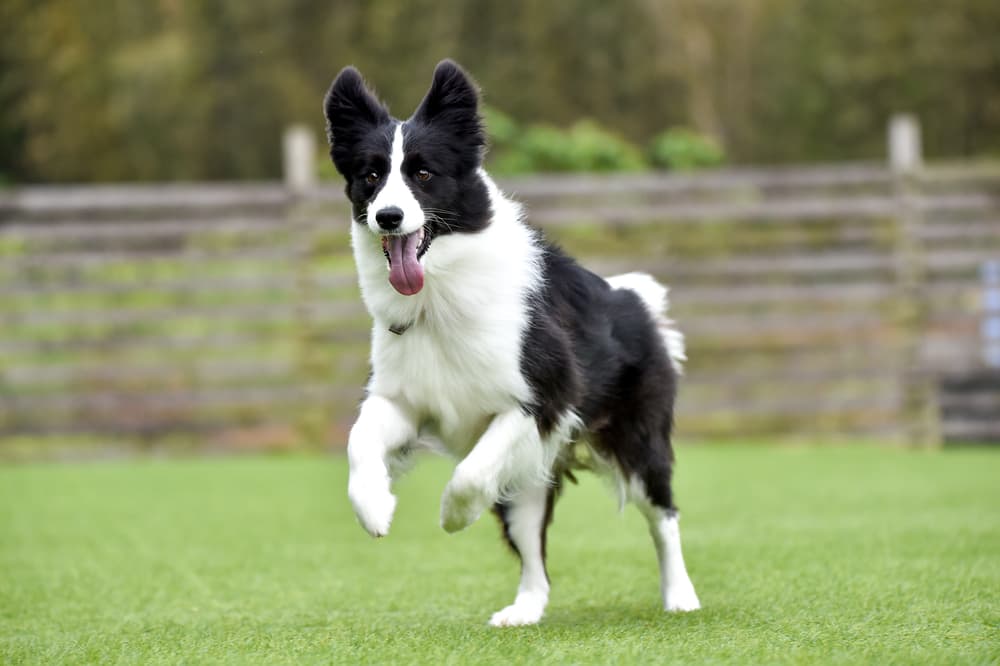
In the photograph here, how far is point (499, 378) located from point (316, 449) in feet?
22.7

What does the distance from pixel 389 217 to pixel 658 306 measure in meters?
1.23

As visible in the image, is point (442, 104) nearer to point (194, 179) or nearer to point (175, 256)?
point (175, 256)

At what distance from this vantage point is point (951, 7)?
1416 centimetres

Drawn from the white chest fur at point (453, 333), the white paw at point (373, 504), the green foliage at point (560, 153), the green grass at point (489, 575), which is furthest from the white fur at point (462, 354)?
the green foliage at point (560, 153)

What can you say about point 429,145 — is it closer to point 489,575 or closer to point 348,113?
point 348,113

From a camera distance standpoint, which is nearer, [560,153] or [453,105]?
[453,105]

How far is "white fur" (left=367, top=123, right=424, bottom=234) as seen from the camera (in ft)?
10.9

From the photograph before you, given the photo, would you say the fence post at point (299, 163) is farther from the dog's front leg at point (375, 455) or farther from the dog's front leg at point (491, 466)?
the dog's front leg at point (491, 466)

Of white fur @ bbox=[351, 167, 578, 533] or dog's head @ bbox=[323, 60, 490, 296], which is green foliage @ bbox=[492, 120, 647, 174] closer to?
dog's head @ bbox=[323, 60, 490, 296]

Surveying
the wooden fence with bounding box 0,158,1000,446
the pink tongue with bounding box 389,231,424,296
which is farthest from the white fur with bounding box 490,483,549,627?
the wooden fence with bounding box 0,158,1000,446

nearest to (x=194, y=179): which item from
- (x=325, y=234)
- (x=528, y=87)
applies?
(x=528, y=87)

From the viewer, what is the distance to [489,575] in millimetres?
4660

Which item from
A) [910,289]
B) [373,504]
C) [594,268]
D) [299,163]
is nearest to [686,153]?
[594,268]

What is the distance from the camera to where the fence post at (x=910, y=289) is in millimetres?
10047
